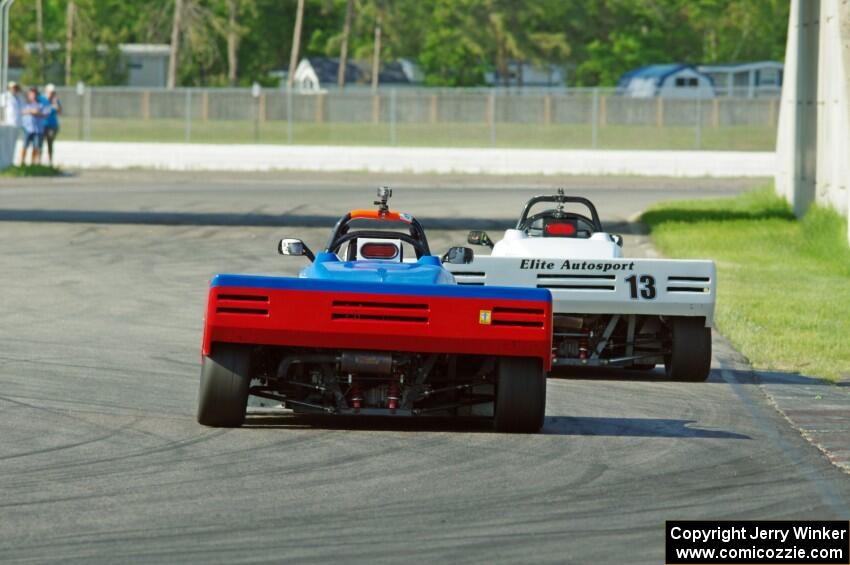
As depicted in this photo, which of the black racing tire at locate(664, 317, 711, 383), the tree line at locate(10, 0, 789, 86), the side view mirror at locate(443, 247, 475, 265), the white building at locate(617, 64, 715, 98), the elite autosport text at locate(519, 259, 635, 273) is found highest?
the tree line at locate(10, 0, 789, 86)

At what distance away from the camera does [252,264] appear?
23.4 metres

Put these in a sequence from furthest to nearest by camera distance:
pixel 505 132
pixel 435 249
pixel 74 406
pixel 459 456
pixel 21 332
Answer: pixel 505 132
pixel 435 249
pixel 21 332
pixel 74 406
pixel 459 456

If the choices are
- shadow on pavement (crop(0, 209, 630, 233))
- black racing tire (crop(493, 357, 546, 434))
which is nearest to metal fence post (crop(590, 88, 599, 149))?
shadow on pavement (crop(0, 209, 630, 233))

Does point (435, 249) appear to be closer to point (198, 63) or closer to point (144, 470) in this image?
point (144, 470)

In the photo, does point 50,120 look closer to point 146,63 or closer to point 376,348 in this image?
point 376,348

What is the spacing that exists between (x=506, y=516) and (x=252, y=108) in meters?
53.7

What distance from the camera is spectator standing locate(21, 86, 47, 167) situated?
45562 mm

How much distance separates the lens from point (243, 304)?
10.4 m

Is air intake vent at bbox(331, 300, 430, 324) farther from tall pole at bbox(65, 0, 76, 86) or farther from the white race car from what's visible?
tall pole at bbox(65, 0, 76, 86)

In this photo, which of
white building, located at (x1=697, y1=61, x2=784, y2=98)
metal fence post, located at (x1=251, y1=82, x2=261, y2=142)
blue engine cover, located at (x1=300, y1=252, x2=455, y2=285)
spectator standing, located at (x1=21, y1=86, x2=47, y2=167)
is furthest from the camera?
white building, located at (x1=697, y1=61, x2=784, y2=98)

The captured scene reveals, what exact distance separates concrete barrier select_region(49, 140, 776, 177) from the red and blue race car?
40.8 m

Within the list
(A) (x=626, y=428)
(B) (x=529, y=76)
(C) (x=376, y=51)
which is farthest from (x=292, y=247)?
(B) (x=529, y=76)

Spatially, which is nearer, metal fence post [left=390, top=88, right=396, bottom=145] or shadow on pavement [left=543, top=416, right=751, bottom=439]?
shadow on pavement [left=543, top=416, right=751, bottom=439]

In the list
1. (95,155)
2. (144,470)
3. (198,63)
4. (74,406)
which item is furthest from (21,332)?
(198,63)
